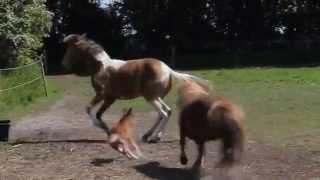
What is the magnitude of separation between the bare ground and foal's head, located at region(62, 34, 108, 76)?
1.12 meters

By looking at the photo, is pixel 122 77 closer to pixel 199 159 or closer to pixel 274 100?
pixel 199 159

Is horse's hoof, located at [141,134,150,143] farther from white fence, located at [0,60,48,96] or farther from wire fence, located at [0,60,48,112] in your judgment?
white fence, located at [0,60,48,96]

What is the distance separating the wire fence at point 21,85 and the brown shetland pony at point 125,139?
22.4ft

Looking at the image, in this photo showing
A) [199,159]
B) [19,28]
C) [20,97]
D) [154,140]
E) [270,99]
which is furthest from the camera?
[19,28]

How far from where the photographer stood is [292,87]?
20594mm

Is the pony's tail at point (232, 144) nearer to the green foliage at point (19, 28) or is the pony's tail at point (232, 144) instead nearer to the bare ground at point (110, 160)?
the bare ground at point (110, 160)

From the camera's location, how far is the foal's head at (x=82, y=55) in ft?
38.4

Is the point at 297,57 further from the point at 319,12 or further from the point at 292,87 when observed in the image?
the point at 292,87

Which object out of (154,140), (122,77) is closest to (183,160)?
(154,140)

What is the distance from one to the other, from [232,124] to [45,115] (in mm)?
8636

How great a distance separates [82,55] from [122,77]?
0.80 m

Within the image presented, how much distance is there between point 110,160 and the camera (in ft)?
31.7

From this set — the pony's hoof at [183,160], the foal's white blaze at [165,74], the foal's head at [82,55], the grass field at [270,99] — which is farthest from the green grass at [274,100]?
the foal's head at [82,55]

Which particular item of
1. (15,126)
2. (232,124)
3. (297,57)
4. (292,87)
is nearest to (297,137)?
(232,124)
